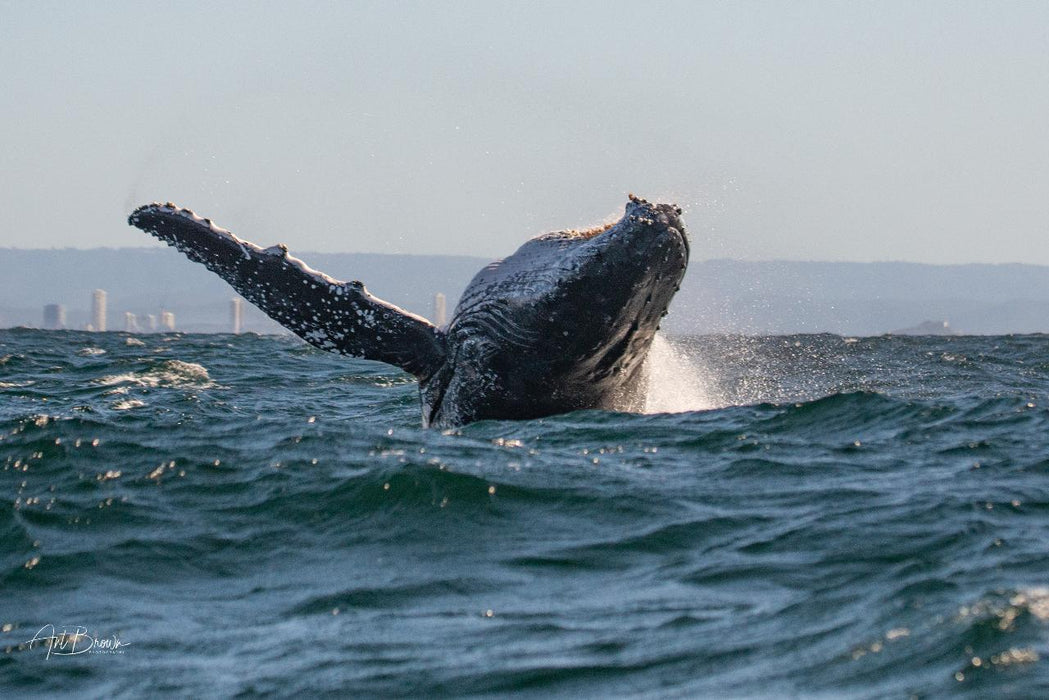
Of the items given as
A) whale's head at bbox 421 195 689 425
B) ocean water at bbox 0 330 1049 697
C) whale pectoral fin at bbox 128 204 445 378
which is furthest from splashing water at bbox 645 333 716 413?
whale pectoral fin at bbox 128 204 445 378

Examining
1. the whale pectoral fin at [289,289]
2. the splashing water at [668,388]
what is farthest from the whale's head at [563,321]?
the splashing water at [668,388]

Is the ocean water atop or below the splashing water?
below

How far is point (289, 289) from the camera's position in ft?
32.6

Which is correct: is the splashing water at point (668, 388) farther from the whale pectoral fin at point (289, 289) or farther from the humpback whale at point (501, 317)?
the whale pectoral fin at point (289, 289)

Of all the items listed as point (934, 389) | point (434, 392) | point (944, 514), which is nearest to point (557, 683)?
point (944, 514)

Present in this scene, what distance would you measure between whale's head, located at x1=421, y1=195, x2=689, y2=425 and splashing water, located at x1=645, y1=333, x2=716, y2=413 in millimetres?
1179

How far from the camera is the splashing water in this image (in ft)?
39.4

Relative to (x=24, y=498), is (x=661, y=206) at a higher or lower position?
higher

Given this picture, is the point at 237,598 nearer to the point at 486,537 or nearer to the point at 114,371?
the point at 486,537

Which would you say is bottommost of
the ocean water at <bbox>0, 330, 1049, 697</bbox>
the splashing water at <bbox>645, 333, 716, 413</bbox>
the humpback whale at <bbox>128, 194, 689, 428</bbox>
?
the ocean water at <bbox>0, 330, 1049, 697</bbox>

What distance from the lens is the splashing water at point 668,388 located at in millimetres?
12000

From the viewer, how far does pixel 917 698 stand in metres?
4.47

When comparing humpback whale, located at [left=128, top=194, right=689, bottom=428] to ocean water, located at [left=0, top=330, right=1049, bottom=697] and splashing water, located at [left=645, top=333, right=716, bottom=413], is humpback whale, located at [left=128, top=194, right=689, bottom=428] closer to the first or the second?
ocean water, located at [left=0, top=330, right=1049, bottom=697]

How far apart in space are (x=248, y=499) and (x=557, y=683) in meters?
3.50
